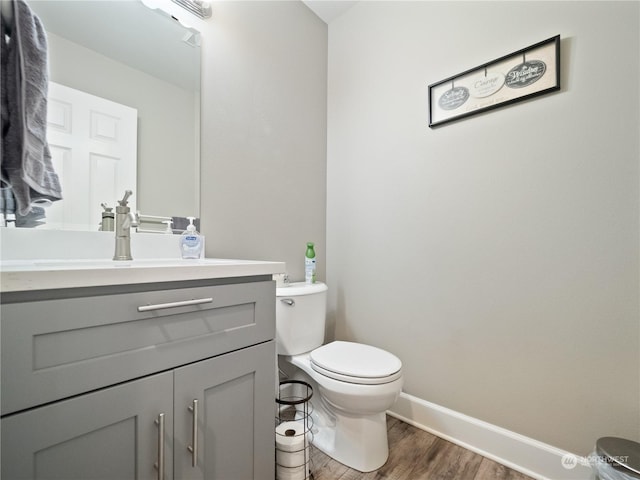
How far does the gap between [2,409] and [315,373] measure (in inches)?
37.4

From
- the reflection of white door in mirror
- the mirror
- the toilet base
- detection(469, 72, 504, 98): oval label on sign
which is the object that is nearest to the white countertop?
the reflection of white door in mirror

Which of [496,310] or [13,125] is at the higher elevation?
[13,125]

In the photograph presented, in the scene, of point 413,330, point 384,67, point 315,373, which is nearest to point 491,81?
point 384,67

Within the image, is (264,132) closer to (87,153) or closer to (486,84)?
(87,153)

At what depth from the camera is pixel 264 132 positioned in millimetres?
1538

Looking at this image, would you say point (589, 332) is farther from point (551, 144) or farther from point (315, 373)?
point (315, 373)

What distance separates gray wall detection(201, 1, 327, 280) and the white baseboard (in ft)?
3.19

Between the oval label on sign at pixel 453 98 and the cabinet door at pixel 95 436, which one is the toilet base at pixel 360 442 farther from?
the oval label on sign at pixel 453 98

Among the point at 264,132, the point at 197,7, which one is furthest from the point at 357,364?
the point at 197,7

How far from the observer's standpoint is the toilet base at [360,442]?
1152mm

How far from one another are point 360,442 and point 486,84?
168 centimetres

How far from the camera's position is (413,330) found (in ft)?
4.92

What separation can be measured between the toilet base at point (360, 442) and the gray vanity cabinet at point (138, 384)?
1.39 ft

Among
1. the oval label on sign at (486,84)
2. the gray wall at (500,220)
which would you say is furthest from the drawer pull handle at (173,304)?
the oval label on sign at (486,84)
